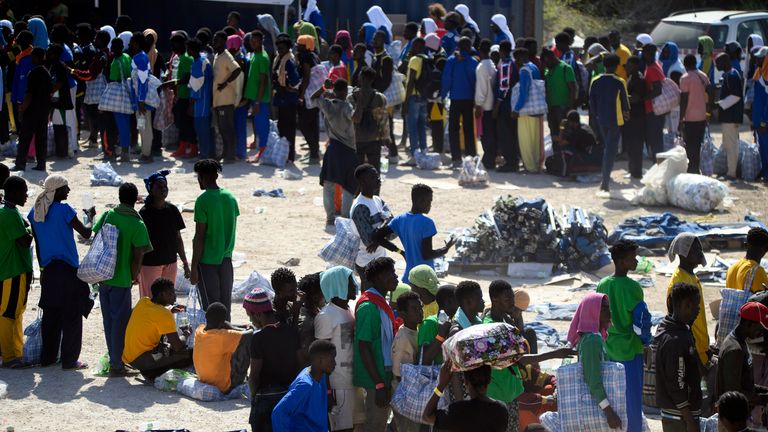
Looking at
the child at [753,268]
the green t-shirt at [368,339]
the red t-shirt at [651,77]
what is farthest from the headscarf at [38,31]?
the child at [753,268]

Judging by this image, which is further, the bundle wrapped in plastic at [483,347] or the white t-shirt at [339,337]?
the white t-shirt at [339,337]

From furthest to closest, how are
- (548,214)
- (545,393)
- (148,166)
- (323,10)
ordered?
(323,10)
(148,166)
(548,214)
(545,393)

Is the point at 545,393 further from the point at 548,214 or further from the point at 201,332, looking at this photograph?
the point at 548,214

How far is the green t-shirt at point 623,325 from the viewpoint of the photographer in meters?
7.37

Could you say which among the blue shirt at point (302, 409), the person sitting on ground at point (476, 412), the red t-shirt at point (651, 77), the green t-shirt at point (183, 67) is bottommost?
the blue shirt at point (302, 409)

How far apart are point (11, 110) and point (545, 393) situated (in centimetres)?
1225

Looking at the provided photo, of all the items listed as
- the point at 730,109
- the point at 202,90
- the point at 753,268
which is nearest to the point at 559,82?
the point at 730,109

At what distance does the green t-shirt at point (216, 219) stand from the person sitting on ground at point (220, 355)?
0.91 meters

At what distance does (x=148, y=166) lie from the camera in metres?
17.1

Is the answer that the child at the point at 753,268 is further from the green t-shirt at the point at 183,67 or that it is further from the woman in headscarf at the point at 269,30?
the woman in headscarf at the point at 269,30

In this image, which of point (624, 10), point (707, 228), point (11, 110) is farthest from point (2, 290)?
point (624, 10)

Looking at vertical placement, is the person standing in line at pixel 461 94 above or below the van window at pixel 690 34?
below

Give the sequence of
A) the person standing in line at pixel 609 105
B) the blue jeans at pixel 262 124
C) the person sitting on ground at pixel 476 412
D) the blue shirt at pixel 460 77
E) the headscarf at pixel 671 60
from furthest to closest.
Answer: the headscarf at pixel 671 60 < the blue jeans at pixel 262 124 < the blue shirt at pixel 460 77 < the person standing in line at pixel 609 105 < the person sitting on ground at pixel 476 412

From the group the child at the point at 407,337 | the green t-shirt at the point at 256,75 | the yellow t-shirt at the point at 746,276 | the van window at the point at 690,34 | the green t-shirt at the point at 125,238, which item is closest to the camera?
the child at the point at 407,337
